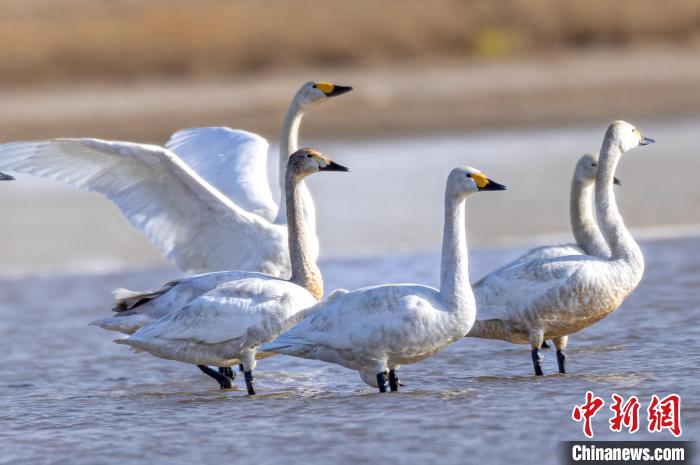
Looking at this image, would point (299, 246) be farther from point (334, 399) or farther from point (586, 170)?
point (586, 170)

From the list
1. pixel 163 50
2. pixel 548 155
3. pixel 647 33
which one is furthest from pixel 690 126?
pixel 163 50

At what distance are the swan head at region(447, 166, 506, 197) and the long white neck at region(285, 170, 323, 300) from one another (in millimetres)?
1106

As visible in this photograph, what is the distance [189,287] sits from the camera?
848cm

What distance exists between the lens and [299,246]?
8.80 meters

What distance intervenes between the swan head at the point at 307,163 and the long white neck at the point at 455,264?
1.05 m

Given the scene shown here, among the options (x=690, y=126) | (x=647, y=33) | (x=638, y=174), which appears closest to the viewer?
(x=638, y=174)

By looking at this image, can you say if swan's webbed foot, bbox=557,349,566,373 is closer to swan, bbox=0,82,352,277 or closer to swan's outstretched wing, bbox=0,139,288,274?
swan, bbox=0,82,352,277

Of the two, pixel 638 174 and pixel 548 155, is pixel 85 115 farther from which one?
pixel 638 174

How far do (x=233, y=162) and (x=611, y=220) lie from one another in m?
3.15

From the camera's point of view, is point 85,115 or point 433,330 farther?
point 85,115

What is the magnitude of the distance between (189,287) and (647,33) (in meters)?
21.7

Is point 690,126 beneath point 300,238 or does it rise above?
above

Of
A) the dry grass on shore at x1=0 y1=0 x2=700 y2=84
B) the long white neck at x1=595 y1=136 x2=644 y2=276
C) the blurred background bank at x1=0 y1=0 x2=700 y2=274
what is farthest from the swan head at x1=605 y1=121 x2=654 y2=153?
the dry grass on shore at x1=0 y1=0 x2=700 y2=84

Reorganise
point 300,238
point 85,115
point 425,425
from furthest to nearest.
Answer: point 85,115 < point 300,238 < point 425,425
